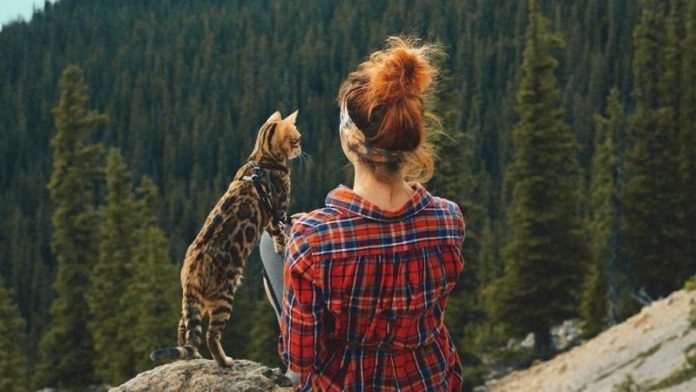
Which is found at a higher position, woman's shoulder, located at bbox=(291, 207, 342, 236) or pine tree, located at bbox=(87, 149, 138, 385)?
woman's shoulder, located at bbox=(291, 207, 342, 236)

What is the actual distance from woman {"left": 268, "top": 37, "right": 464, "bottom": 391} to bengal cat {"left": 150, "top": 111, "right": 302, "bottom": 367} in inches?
72.7

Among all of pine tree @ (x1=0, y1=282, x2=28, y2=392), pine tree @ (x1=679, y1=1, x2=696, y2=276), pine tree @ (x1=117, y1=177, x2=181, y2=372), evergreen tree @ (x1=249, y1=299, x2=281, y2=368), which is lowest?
pine tree @ (x1=0, y1=282, x2=28, y2=392)

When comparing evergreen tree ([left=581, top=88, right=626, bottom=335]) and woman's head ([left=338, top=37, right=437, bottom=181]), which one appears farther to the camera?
evergreen tree ([left=581, top=88, right=626, bottom=335])

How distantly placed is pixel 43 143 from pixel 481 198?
278 feet

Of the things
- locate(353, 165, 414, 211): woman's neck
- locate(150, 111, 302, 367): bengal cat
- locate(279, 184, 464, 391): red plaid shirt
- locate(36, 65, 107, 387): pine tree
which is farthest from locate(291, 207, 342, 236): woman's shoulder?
locate(36, 65, 107, 387): pine tree

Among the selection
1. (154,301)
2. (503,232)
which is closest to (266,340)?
(154,301)

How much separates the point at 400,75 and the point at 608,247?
38391mm

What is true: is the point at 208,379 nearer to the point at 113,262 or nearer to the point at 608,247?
the point at 113,262

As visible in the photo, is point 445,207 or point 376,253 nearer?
point 376,253

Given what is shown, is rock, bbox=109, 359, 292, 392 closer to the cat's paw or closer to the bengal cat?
the cat's paw

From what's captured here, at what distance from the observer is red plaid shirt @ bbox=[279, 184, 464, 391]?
169 inches

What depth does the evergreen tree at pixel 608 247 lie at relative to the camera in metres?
40.7

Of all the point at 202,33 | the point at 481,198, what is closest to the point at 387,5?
the point at 202,33

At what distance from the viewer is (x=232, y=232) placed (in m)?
6.32
